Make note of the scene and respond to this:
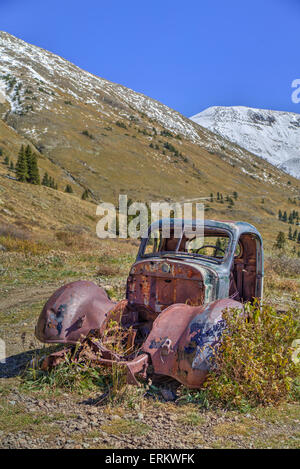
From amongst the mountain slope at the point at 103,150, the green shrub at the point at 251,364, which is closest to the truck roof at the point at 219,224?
the green shrub at the point at 251,364

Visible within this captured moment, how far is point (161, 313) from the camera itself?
5039mm

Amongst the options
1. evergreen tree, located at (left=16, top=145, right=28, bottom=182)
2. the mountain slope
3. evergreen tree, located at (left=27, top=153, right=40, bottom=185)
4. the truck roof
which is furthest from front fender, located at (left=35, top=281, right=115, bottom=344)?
evergreen tree, located at (left=27, top=153, right=40, bottom=185)

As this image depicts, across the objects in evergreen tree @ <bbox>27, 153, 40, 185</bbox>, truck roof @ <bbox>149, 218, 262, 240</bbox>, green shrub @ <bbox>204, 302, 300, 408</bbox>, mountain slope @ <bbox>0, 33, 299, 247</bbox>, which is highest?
mountain slope @ <bbox>0, 33, 299, 247</bbox>

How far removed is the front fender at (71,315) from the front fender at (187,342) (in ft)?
3.67

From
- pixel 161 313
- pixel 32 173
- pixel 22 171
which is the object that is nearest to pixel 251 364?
pixel 161 313

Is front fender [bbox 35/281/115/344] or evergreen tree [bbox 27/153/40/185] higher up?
evergreen tree [bbox 27/153/40/185]

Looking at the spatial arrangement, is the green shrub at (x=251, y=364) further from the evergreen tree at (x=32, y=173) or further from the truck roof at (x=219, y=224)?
the evergreen tree at (x=32, y=173)

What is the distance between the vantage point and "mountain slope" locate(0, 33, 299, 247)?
2965 inches

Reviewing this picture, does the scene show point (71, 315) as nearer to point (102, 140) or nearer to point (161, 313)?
point (161, 313)

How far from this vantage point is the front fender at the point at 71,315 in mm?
5605

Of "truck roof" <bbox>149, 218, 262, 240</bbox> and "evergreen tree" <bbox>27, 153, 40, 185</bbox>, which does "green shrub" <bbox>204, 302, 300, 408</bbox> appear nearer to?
"truck roof" <bbox>149, 218, 262, 240</bbox>

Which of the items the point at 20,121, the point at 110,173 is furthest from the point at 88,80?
the point at 110,173

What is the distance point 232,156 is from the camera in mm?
164875

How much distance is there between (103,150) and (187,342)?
99.5m
